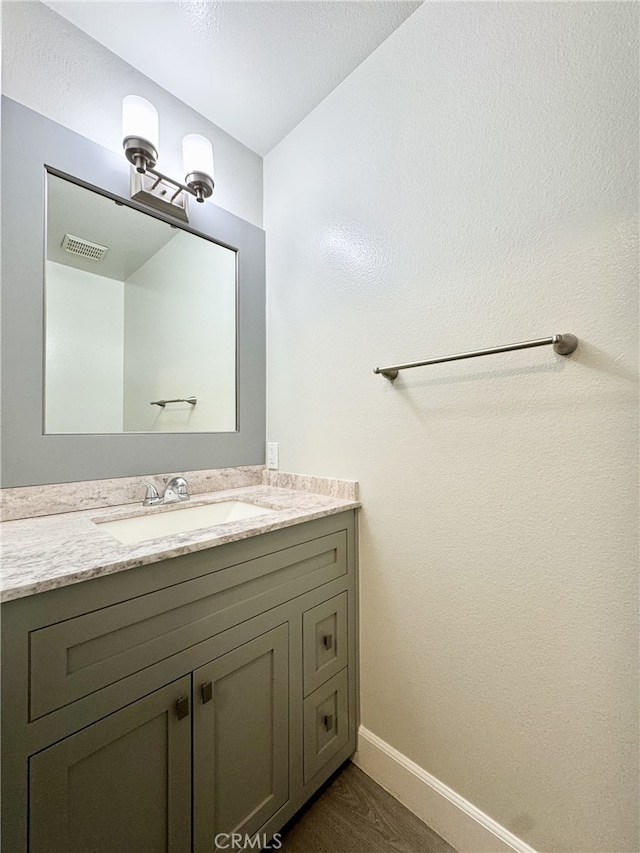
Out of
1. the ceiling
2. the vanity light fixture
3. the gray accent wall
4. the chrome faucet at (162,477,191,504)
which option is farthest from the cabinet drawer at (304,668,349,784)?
the ceiling

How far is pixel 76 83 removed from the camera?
1159 millimetres

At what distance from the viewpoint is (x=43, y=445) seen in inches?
42.9

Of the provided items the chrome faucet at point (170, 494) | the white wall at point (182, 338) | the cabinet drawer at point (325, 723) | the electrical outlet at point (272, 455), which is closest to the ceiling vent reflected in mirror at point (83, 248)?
the white wall at point (182, 338)

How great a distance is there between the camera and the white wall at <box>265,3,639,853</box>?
78 cm

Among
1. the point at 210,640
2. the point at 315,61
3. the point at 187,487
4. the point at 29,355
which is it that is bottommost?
the point at 210,640

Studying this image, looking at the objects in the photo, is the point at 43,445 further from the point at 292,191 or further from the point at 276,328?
the point at 292,191

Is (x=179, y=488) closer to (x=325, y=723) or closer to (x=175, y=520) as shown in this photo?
(x=175, y=520)

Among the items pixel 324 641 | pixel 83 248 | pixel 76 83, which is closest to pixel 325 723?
pixel 324 641

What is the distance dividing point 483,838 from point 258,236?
226 centimetres

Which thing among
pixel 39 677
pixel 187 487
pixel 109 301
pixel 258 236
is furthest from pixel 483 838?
pixel 258 236

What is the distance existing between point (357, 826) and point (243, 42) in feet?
8.26

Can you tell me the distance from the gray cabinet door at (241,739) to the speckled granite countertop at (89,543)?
0.99 ft

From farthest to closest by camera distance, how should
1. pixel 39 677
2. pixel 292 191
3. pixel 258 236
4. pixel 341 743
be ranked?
Result: pixel 258 236 → pixel 292 191 → pixel 341 743 → pixel 39 677

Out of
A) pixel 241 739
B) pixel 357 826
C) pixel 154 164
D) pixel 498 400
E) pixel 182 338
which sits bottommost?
pixel 357 826
